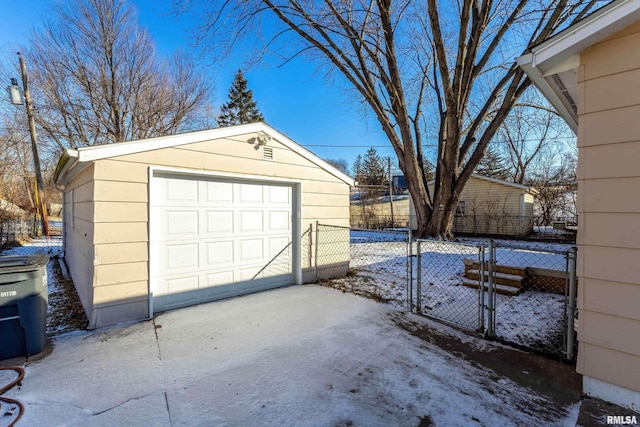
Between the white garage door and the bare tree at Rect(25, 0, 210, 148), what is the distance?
12701 mm

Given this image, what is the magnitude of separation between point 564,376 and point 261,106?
2674cm

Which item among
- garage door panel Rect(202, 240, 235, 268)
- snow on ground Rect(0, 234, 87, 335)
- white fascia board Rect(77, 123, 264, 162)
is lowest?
snow on ground Rect(0, 234, 87, 335)

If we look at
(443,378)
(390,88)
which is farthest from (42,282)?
(390,88)

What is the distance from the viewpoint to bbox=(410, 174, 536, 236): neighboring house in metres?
15.5

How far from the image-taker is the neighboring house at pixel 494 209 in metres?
15.5

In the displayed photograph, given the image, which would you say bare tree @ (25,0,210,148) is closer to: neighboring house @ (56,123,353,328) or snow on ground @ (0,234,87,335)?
snow on ground @ (0,234,87,335)

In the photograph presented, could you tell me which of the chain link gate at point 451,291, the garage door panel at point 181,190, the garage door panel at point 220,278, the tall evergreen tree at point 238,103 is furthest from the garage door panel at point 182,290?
the tall evergreen tree at point 238,103

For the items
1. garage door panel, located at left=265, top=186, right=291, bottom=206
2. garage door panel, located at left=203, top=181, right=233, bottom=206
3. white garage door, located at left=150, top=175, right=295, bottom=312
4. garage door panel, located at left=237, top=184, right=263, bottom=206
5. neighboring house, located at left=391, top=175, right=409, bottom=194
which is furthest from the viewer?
neighboring house, located at left=391, top=175, right=409, bottom=194

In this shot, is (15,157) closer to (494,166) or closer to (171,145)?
(171,145)

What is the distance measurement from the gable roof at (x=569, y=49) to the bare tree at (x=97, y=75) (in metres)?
16.2

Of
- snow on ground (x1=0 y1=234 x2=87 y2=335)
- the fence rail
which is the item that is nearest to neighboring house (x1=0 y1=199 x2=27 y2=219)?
the fence rail

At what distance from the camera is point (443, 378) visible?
244 centimetres

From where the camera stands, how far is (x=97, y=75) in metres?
12.7

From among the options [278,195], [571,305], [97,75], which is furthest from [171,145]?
[97,75]
